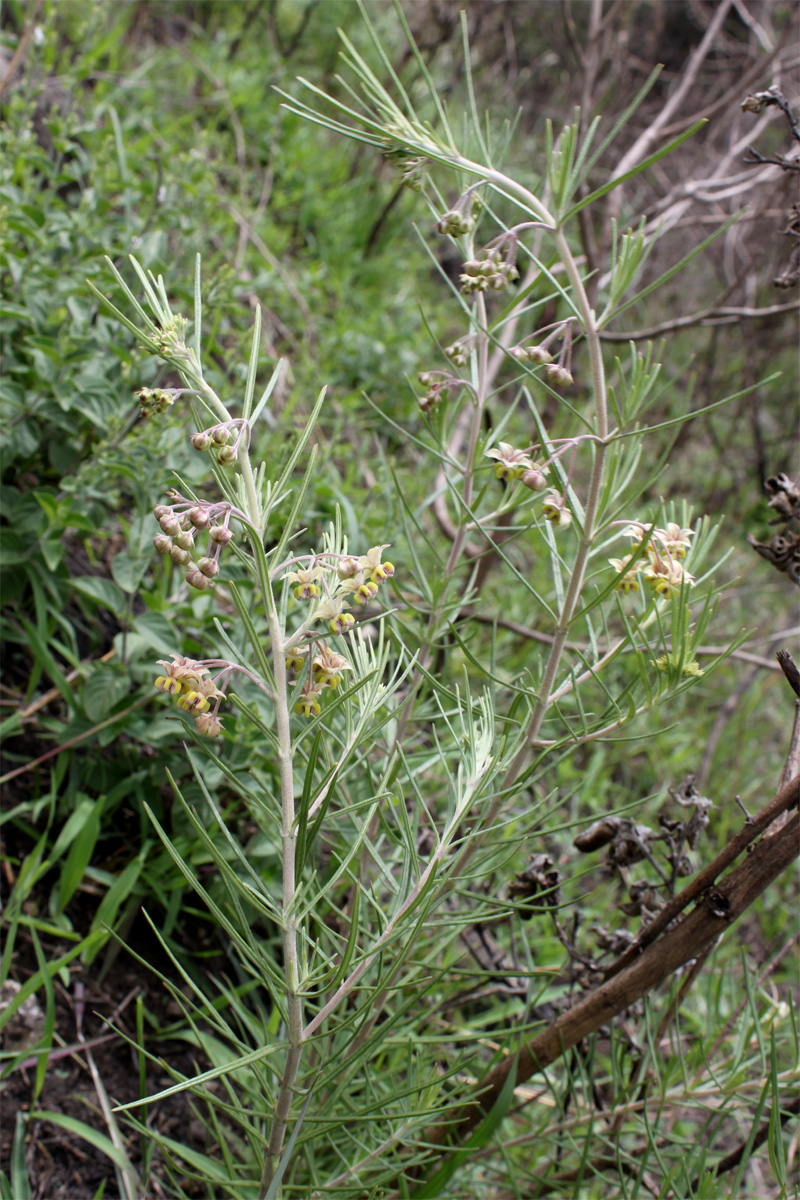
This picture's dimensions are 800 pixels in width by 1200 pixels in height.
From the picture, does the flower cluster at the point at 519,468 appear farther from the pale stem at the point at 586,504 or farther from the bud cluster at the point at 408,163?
the bud cluster at the point at 408,163

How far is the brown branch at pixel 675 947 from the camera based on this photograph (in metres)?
0.77

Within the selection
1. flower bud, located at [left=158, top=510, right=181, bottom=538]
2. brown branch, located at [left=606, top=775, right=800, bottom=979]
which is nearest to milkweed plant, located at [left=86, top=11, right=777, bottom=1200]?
flower bud, located at [left=158, top=510, right=181, bottom=538]

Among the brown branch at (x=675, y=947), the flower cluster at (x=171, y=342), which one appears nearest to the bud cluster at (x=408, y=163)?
the flower cluster at (x=171, y=342)

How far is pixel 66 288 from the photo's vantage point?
4.87 feet

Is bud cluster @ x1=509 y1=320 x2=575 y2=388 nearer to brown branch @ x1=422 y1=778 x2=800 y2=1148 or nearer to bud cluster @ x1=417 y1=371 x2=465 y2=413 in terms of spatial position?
bud cluster @ x1=417 y1=371 x2=465 y2=413

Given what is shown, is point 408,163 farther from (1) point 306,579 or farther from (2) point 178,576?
(2) point 178,576

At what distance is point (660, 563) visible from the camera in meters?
0.68

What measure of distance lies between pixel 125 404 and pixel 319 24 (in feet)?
11.3

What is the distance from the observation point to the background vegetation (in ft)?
3.34

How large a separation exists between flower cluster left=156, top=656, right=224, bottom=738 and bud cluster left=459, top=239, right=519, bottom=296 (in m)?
0.38

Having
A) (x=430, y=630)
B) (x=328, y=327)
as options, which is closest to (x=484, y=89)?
(x=328, y=327)

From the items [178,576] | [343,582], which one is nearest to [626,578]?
[343,582]

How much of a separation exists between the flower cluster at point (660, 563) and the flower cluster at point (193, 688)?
33 centimetres

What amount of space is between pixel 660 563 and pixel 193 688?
39 cm
